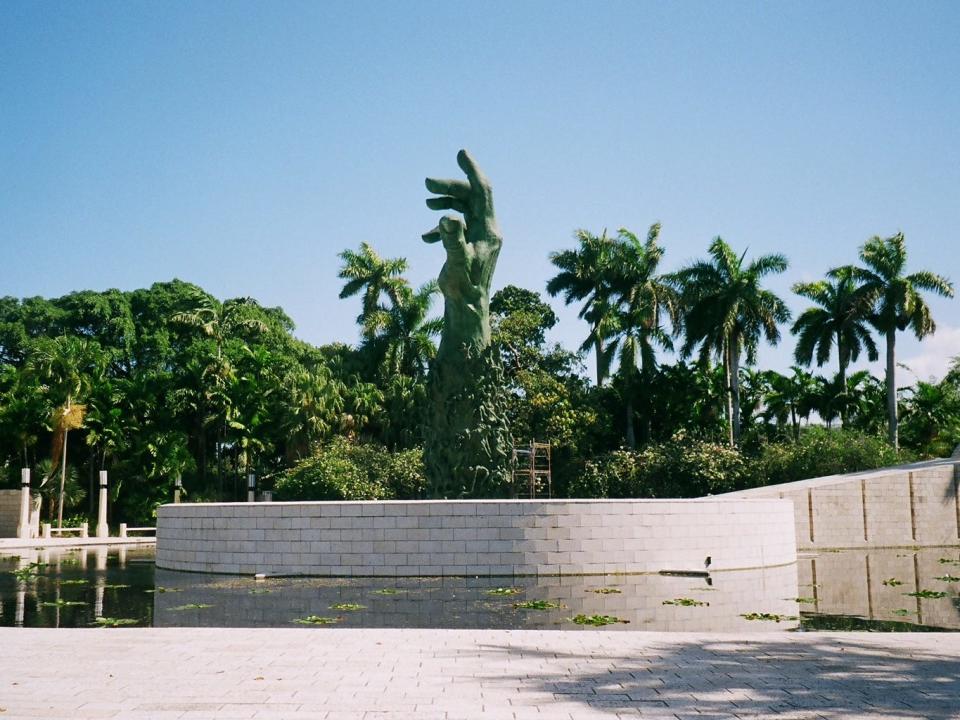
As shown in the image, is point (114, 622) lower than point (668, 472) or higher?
lower

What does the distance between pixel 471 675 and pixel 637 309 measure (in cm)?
3239

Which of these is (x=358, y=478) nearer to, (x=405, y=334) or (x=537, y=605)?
(x=405, y=334)

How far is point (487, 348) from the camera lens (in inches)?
846

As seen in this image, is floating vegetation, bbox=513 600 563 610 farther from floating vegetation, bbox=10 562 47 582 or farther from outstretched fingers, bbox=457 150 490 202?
outstretched fingers, bbox=457 150 490 202

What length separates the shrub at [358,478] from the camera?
29.2m

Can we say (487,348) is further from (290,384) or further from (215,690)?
(290,384)

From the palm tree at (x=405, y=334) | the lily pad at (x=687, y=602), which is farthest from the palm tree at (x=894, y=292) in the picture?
the lily pad at (x=687, y=602)

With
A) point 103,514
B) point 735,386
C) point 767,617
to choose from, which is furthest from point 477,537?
point 735,386

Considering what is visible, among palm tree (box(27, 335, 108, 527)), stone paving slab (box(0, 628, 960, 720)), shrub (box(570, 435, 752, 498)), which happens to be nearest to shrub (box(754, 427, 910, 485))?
shrub (box(570, 435, 752, 498))

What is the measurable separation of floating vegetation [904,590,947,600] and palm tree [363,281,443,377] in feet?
94.6

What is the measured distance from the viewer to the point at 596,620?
1119 cm

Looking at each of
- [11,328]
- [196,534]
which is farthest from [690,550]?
[11,328]

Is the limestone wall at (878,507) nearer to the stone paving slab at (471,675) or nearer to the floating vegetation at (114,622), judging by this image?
the stone paving slab at (471,675)

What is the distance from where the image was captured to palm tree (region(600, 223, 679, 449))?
1526 inches
